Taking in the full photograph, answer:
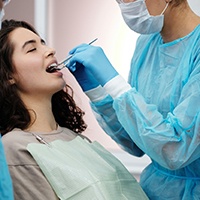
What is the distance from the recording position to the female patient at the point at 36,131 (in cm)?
141

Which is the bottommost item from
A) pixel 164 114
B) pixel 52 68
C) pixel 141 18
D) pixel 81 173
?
pixel 81 173

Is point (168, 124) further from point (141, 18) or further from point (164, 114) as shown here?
point (141, 18)

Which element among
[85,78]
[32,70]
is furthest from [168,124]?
[32,70]

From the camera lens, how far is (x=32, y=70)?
5.35 feet

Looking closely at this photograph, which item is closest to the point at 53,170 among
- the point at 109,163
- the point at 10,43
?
the point at 109,163

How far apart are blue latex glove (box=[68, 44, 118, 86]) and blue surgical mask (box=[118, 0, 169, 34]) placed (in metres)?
0.17

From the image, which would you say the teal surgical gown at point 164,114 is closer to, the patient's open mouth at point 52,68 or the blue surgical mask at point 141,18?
the blue surgical mask at point 141,18

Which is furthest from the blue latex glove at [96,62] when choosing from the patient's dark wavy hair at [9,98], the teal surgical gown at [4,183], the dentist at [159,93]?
the teal surgical gown at [4,183]

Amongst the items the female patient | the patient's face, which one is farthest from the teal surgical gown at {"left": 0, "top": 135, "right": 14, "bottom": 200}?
the patient's face

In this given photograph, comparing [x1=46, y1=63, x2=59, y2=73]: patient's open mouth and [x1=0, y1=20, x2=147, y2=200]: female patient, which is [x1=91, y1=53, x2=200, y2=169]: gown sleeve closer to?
[x1=0, y1=20, x2=147, y2=200]: female patient

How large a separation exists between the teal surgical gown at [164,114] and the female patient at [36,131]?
0.11 metres

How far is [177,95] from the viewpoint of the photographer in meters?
1.49

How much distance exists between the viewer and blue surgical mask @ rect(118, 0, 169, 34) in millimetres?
1546

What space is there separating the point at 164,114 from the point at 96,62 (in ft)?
0.93
